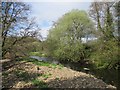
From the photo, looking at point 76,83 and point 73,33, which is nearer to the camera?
point 76,83

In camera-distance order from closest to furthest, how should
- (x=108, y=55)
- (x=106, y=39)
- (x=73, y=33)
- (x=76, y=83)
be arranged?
1. (x=76, y=83)
2. (x=108, y=55)
3. (x=106, y=39)
4. (x=73, y=33)

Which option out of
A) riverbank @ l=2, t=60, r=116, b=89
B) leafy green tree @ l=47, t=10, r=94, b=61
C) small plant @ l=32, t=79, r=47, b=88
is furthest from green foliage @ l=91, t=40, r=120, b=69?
small plant @ l=32, t=79, r=47, b=88

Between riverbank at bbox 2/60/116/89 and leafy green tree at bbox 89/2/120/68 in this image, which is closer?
riverbank at bbox 2/60/116/89

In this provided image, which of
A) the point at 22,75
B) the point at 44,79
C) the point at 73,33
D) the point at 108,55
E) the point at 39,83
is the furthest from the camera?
the point at 73,33

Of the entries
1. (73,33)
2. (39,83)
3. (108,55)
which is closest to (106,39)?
(108,55)

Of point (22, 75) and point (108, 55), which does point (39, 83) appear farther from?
point (108, 55)

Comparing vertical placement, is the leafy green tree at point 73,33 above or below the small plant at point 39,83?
above

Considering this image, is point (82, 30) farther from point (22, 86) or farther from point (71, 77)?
point (22, 86)

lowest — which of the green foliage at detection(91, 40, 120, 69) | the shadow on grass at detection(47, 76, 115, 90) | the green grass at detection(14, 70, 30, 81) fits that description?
the shadow on grass at detection(47, 76, 115, 90)

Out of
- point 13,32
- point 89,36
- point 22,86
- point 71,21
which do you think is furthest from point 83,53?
point 22,86

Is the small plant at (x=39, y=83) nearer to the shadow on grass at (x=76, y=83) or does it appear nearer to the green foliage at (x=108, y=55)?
the shadow on grass at (x=76, y=83)

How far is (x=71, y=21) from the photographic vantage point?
121 ft

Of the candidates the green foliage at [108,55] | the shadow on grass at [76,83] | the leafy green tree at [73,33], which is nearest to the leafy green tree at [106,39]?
the green foliage at [108,55]

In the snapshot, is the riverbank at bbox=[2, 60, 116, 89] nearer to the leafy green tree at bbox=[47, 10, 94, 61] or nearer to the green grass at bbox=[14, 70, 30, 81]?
the green grass at bbox=[14, 70, 30, 81]
